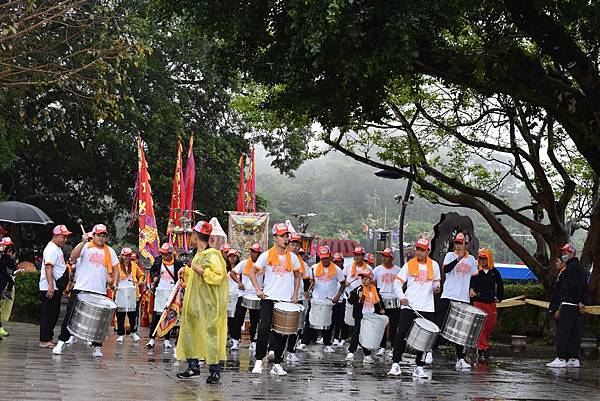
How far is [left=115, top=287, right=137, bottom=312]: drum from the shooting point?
1811cm

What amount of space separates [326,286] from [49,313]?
5301 mm

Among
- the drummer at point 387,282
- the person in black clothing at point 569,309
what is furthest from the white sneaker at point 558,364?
the drummer at point 387,282

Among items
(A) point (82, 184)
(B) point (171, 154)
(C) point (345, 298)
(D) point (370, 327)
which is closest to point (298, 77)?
(D) point (370, 327)

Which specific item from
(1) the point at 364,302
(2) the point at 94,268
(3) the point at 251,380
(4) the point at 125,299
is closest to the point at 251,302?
(1) the point at 364,302

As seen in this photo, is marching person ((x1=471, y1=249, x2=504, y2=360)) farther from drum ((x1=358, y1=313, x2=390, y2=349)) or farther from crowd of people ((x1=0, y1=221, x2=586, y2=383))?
drum ((x1=358, y1=313, x2=390, y2=349))

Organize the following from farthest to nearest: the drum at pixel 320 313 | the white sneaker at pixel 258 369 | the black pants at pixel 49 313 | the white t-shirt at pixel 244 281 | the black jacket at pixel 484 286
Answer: the drum at pixel 320 313, the black jacket at pixel 484 286, the white t-shirt at pixel 244 281, the black pants at pixel 49 313, the white sneaker at pixel 258 369

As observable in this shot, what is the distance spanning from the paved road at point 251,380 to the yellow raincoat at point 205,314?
0.38 m

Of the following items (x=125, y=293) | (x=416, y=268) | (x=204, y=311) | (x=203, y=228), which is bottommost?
(x=125, y=293)

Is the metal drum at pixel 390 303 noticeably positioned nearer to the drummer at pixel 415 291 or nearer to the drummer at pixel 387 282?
the drummer at pixel 387 282

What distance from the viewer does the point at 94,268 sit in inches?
555

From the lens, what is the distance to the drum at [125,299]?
18109 mm

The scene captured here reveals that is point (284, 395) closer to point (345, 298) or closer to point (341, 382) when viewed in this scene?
point (341, 382)

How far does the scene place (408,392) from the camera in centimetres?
1151

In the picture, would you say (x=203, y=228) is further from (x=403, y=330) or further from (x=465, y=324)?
(x=465, y=324)
